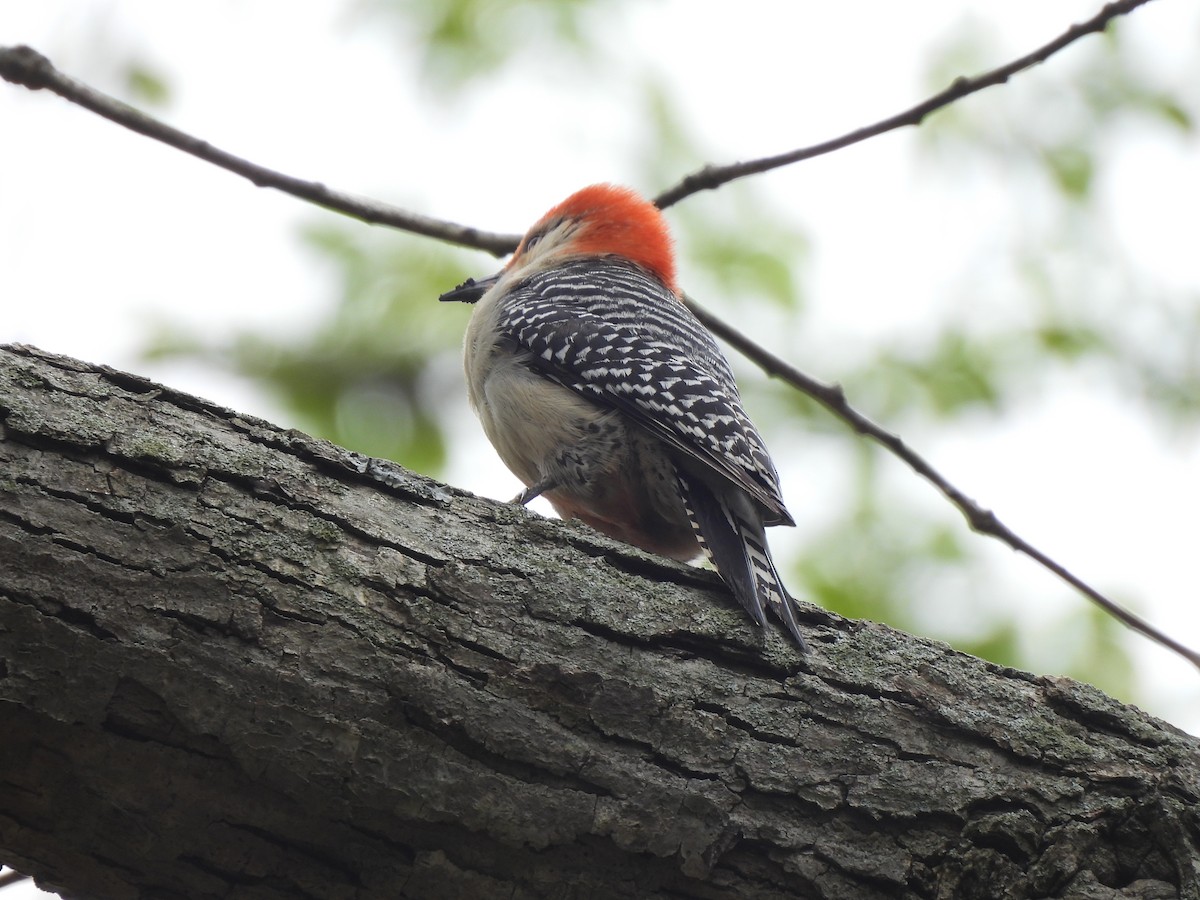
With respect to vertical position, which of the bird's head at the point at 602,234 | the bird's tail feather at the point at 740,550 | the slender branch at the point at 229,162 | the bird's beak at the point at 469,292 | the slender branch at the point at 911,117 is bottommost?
the bird's tail feather at the point at 740,550

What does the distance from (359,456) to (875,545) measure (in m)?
5.02

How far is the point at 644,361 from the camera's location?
4.64 m

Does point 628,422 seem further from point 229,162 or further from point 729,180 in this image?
point 229,162

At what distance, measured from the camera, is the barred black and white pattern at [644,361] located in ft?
13.4

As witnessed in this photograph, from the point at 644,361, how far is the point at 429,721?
231 cm

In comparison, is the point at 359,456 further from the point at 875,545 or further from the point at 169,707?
the point at 875,545

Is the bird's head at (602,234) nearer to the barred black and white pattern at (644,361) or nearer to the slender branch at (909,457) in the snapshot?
the barred black and white pattern at (644,361)

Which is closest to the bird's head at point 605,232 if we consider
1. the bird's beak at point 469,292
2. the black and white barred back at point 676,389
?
the bird's beak at point 469,292

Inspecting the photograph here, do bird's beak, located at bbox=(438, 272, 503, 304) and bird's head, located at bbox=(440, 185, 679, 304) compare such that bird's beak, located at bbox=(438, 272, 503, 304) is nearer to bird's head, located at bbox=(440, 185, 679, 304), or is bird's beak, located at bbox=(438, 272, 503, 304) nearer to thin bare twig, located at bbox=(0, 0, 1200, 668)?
bird's head, located at bbox=(440, 185, 679, 304)

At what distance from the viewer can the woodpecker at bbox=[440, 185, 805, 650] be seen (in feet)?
13.0

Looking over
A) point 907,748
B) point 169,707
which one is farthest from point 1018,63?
point 169,707

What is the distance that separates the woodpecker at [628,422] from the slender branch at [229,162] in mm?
630

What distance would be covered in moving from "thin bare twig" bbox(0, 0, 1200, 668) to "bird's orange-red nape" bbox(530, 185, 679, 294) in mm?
2131

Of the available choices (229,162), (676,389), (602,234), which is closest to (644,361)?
(676,389)
